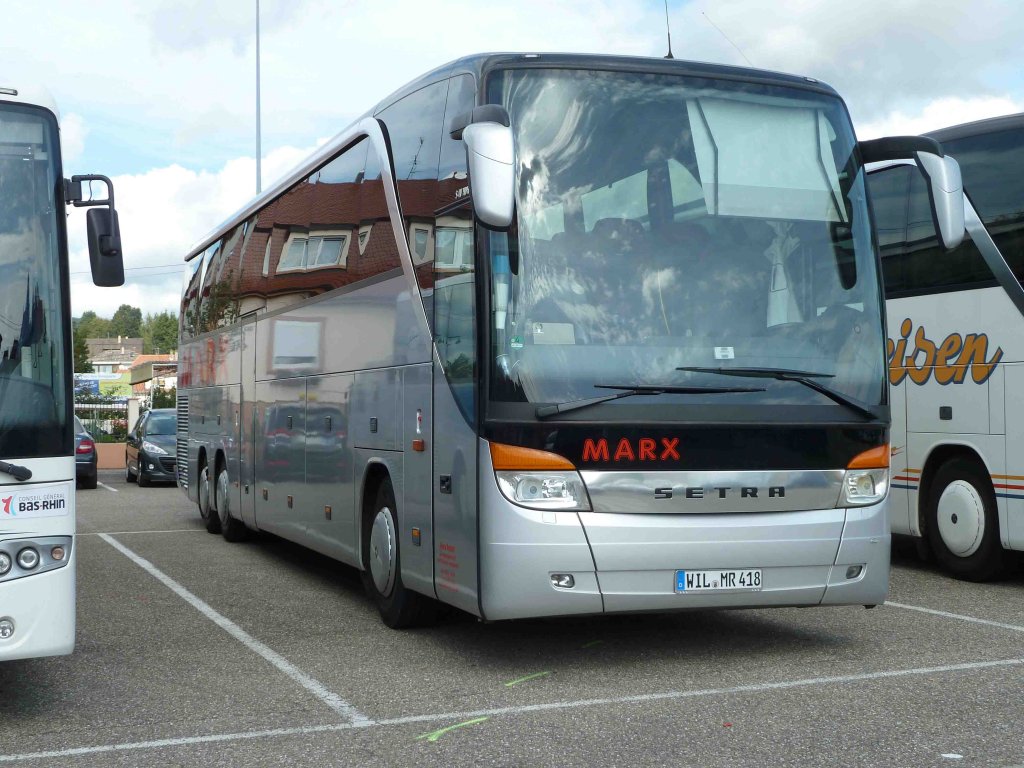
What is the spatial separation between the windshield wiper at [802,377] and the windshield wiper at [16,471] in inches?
131

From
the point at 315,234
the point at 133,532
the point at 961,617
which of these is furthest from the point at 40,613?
the point at 133,532

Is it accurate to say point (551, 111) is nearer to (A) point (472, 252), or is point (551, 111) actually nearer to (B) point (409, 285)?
(A) point (472, 252)

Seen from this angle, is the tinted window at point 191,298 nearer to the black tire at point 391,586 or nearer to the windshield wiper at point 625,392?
the black tire at point 391,586

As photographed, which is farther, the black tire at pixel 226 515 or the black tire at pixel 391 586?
the black tire at pixel 226 515

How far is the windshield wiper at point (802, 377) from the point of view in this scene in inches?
286

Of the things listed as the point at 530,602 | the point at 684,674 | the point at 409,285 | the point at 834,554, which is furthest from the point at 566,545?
the point at 409,285

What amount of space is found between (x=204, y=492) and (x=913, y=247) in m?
8.72

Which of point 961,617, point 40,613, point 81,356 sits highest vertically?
point 81,356

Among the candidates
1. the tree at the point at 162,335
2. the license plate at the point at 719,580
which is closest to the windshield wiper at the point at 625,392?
the license plate at the point at 719,580

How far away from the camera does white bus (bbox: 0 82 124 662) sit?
6008mm

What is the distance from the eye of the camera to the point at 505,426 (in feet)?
22.9

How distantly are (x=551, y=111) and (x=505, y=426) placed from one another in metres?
1.76

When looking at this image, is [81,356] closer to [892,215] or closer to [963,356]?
[892,215]

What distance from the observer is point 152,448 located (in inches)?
1083
